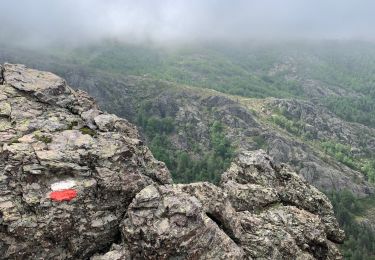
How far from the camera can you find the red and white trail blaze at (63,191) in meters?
29.3

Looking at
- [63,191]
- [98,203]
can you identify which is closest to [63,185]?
[63,191]

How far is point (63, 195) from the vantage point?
29516 millimetres

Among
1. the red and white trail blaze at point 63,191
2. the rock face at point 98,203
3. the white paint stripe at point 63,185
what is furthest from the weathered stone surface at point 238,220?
the white paint stripe at point 63,185

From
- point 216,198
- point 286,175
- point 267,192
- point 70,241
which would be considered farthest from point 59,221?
point 286,175

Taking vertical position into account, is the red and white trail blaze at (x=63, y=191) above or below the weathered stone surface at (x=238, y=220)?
above

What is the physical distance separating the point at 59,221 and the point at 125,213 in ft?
14.7

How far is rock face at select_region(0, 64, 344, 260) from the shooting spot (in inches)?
1131

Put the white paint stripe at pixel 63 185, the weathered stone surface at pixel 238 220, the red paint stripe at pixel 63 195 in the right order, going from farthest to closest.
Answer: the white paint stripe at pixel 63 185 → the red paint stripe at pixel 63 195 → the weathered stone surface at pixel 238 220

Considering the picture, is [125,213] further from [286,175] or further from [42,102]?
[286,175]

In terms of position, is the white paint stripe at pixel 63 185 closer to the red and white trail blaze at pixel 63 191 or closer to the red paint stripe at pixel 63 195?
the red and white trail blaze at pixel 63 191

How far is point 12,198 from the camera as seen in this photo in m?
28.8

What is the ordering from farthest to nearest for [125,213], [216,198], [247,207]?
[247,207] < [216,198] < [125,213]

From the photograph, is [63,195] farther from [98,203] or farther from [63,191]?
[98,203]

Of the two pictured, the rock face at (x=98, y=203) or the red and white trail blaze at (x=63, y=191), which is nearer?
the rock face at (x=98, y=203)
